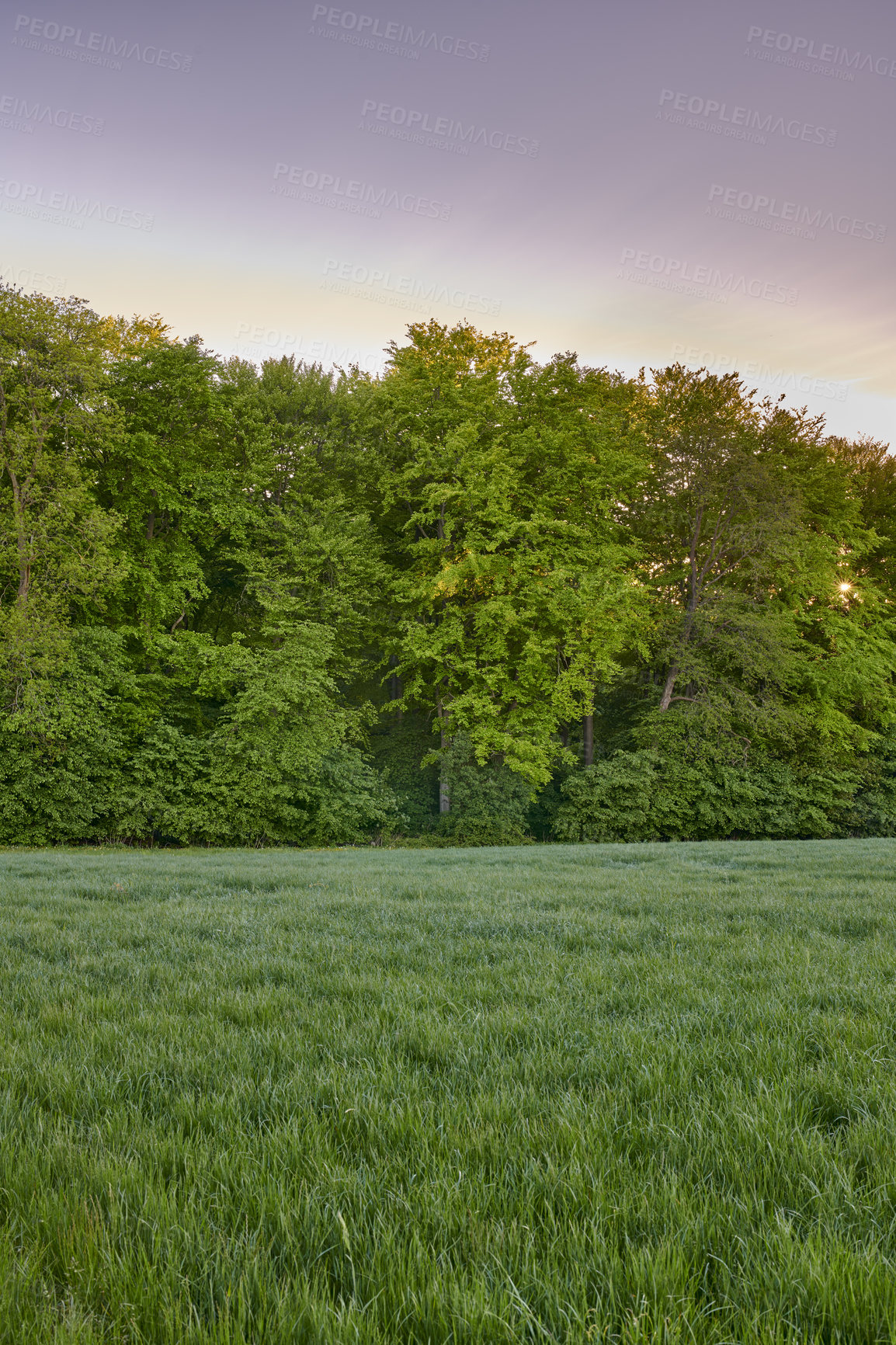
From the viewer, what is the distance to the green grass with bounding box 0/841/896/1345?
4.79ft

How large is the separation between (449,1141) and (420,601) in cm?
2470

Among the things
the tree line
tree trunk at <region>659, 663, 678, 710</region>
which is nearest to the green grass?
the tree line

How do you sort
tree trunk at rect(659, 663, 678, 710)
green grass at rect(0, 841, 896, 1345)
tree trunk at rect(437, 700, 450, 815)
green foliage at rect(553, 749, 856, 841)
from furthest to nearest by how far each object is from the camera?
tree trunk at rect(659, 663, 678, 710)
green foliage at rect(553, 749, 856, 841)
tree trunk at rect(437, 700, 450, 815)
green grass at rect(0, 841, 896, 1345)

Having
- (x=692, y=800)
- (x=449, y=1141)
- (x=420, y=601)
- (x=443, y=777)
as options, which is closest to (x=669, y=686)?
(x=692, y=800)

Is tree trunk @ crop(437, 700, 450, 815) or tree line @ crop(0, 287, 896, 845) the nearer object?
tree line @ crop(0, 287, 896, 845)

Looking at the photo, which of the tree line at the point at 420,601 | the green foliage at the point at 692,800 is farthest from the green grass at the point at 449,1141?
the green foliage at the point at 692,800

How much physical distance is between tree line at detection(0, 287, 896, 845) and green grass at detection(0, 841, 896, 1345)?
19.2 meters

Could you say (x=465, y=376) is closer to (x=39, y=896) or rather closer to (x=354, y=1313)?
(x=39, y=896)

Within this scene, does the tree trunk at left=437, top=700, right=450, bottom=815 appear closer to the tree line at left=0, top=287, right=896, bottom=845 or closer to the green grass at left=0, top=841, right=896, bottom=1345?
the tree line at left=0, top=287, right=896, bottom=845

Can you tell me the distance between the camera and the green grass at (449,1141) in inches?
57.5

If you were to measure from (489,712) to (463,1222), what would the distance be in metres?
22.9

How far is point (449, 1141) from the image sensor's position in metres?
2.11

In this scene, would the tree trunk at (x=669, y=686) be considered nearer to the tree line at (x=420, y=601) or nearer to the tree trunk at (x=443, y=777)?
the tree line at (x=420, y=601)

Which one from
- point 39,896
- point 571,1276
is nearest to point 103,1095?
point 571,1276
